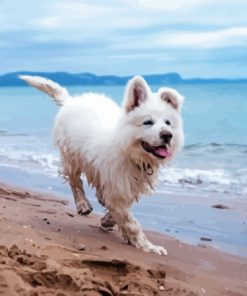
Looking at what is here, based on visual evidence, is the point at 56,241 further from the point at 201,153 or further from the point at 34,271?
the point at 201,153

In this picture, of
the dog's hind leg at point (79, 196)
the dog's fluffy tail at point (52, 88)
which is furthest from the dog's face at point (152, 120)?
the dog's fluffy tail at point (52, 88)

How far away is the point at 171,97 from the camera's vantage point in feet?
20.6

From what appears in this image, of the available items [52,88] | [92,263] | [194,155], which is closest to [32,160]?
[194,155]

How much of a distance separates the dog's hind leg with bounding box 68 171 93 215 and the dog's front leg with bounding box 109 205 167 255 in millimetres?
774

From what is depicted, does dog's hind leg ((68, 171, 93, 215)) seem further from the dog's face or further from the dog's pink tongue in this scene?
the dog's pink tongue

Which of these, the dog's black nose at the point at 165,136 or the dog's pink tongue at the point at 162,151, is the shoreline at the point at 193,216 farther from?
the dog's black nose at the point at 165,136

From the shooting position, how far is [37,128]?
2519 cm

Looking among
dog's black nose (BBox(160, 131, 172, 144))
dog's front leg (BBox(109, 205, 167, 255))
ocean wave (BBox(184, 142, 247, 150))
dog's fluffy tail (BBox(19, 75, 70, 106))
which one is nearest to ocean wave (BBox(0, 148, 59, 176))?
ocean wave (BBox(184, 142, 247, 150))

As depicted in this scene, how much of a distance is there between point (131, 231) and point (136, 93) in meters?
1.18

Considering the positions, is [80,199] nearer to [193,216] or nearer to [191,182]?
[193,216]

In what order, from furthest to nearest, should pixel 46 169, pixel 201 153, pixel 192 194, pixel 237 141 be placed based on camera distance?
pixel 237 141 < pixel 201 153 < pixel 46 169 < pixel 192 194

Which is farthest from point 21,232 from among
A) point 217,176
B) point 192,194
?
point 217,176

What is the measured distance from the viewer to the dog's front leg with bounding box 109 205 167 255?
21.0ft

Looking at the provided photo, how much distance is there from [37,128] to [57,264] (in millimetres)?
21002
